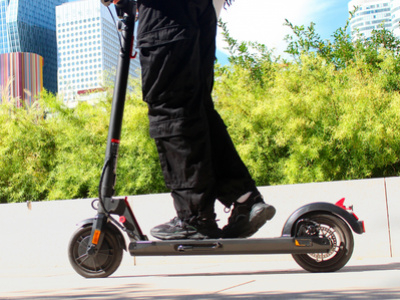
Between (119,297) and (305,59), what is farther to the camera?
(305,59)

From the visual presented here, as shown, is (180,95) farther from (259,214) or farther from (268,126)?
(268,126)

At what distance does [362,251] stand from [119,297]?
5.74ft

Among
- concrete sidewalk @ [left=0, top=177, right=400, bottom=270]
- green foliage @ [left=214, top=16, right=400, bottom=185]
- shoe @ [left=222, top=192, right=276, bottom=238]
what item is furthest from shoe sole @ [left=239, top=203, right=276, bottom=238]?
green foliage @ [left=214, top=16, right=400, bottom=185]

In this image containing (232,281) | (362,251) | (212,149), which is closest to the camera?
(232,281)

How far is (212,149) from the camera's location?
1786mm

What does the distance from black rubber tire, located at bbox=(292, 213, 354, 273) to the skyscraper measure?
75102 mm

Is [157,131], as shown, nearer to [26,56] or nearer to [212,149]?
[212,149]

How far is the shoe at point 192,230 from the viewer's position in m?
1.66

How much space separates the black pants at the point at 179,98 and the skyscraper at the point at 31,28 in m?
74.8

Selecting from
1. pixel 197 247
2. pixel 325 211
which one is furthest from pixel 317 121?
pixel 197 247

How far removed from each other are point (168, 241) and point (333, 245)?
62 centimetres

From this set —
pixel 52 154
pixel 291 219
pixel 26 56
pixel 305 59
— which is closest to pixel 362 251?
pixel 291 219

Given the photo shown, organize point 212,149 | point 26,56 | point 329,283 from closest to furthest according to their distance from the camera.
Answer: point 329,283 < point 212,149 < point 26,56

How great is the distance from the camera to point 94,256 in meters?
1.81
